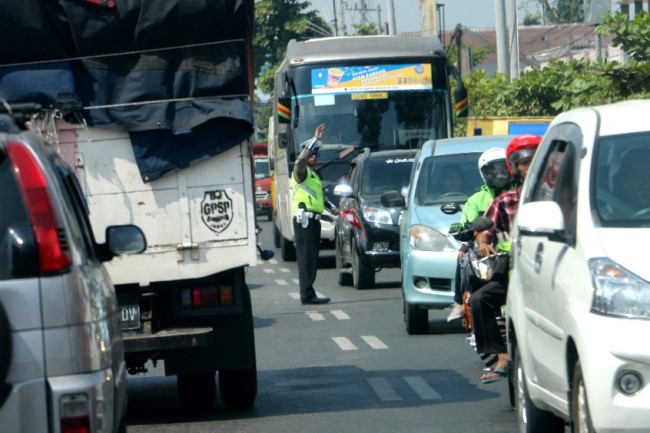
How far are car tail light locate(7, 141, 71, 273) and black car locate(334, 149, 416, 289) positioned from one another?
46.1ft

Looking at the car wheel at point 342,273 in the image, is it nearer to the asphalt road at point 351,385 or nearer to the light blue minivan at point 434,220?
the asphalt road at point 351,385

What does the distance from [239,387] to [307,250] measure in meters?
8.24

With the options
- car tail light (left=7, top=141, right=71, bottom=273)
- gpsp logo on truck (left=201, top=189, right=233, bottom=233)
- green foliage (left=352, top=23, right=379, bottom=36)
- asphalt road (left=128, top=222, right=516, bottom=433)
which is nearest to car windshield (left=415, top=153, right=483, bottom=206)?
asphalt road (left=128, top=222, right=516, bottom=433)

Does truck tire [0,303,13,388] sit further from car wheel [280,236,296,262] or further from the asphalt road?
car wheel [280,236,296,262]

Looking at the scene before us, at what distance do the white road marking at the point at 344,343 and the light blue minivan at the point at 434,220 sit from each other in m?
0.64

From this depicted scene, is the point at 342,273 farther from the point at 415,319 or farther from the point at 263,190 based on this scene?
the point at 263,190

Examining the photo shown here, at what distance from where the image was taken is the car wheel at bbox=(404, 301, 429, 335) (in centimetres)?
1464

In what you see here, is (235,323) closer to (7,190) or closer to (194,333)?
(194,333)

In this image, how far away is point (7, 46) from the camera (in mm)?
9789

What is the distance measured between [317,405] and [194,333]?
1.37 m

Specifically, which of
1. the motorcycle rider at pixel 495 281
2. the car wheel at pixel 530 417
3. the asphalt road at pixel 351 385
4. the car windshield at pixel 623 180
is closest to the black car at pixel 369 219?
the asphalt road at pixel 351 385

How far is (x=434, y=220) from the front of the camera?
49.4ft

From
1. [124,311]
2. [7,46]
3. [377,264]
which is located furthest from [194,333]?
[377,264]

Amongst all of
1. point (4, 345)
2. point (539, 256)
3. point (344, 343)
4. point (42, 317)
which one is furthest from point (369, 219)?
Result: point (4, 345)
